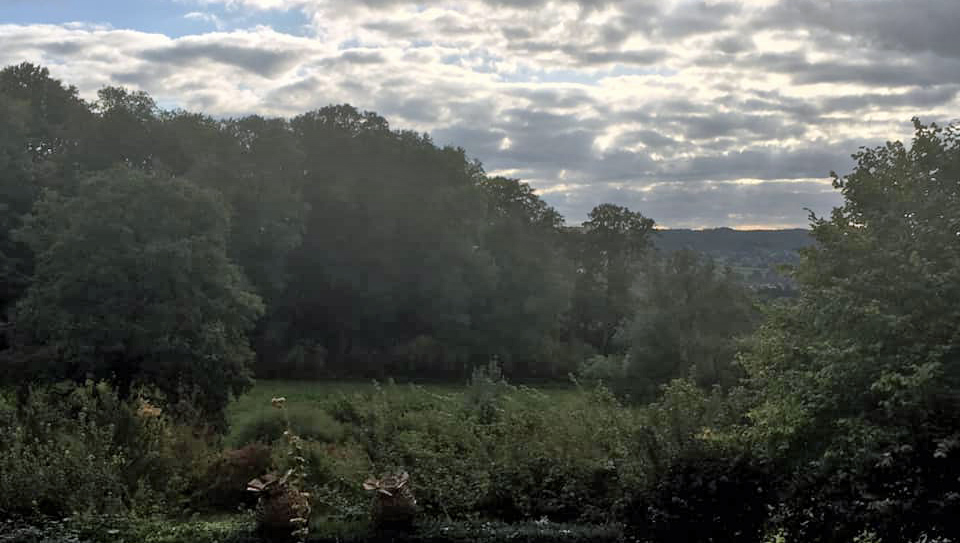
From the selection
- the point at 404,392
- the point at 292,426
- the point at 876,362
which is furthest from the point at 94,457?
the point at 876,362

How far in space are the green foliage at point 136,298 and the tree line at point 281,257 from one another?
0.17 ft

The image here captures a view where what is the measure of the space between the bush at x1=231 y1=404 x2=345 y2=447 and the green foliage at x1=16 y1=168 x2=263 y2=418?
3395 mm

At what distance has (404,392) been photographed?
20.3m

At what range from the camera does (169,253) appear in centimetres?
2302

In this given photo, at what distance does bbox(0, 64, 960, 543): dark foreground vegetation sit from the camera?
924 centimetres

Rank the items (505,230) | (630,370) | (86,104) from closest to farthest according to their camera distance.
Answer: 1. (630,370)
2. (86,104)
3. (505,230)

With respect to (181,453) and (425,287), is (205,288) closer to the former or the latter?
(181,453)

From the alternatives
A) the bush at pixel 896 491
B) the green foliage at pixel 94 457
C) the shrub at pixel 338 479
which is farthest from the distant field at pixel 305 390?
the bush at pixel 896 491

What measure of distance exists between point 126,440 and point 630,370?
1781 cm

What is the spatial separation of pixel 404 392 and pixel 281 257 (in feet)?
68.9

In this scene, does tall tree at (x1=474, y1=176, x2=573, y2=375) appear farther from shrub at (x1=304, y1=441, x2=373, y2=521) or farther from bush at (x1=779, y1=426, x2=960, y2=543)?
bush at (x1=779, y1=426, x2=960, y2=543)

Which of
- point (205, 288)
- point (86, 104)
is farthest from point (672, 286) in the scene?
point (86, 104)

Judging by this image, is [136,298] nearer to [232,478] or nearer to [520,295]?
[232,478]

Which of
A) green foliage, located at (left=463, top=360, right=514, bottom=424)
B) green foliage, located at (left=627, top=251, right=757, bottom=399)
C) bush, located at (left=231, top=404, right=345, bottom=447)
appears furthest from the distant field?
green foliage, located at (left=463, top=360, right=514, bottom=424)
